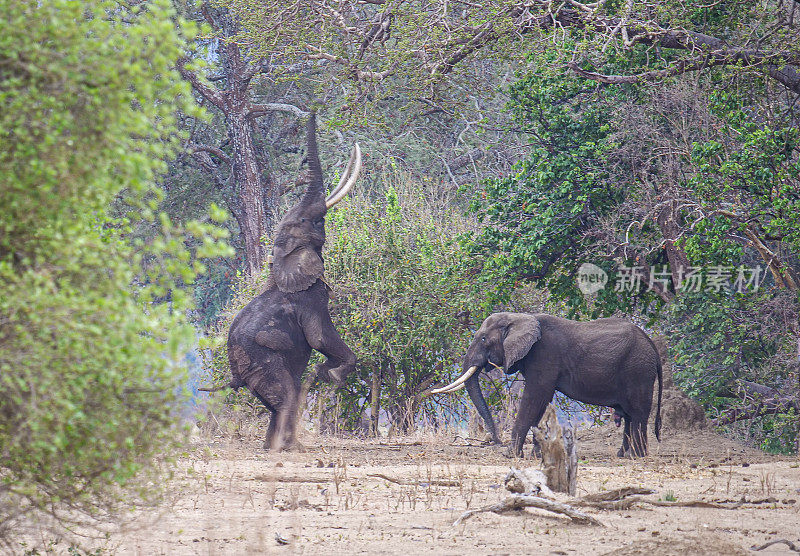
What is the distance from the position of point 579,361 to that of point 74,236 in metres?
9.96

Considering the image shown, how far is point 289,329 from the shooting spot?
40.4 feet

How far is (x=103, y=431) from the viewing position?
4270 millimetres

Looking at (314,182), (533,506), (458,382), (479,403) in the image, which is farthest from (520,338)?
(533,506)

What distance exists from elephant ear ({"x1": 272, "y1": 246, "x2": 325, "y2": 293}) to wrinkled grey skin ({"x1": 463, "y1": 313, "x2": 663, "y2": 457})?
266cm

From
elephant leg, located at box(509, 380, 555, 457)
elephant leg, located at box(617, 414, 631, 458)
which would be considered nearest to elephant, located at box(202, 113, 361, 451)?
elephant leg, located at box(509, 380, 555, 457)

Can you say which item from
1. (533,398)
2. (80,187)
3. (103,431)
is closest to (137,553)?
(103,431)

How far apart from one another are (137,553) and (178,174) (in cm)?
2245

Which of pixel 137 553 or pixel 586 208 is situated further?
pixel 586 208

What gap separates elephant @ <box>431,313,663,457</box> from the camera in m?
13.1

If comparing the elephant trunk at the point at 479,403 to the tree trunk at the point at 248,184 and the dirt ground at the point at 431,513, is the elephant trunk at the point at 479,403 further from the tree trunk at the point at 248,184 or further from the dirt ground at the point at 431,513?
the tree trunk at the point at 248,184

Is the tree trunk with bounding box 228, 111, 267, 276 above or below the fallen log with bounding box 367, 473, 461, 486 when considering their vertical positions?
above

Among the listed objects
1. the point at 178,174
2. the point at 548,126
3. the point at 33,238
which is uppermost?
the point at 178,174

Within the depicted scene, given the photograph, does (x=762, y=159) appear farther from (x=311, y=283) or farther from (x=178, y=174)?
(x=178, y=174)

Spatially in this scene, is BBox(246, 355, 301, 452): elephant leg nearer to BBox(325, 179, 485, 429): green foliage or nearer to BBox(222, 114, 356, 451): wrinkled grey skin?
BBox(222, 114, 356, 451): wrinkled grey skin
